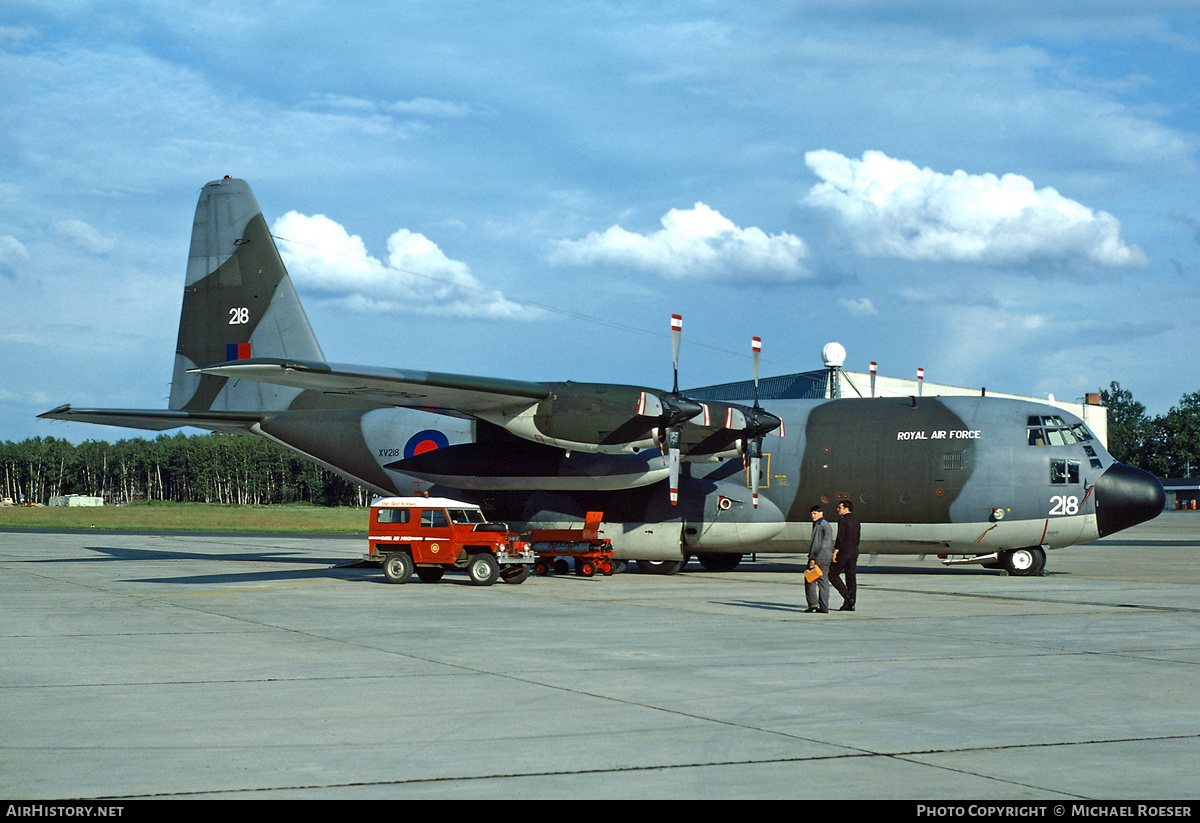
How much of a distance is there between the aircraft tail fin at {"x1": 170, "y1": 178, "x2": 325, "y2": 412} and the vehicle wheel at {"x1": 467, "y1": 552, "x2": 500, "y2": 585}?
9.91 metres

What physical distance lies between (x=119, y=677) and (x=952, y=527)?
19.3m

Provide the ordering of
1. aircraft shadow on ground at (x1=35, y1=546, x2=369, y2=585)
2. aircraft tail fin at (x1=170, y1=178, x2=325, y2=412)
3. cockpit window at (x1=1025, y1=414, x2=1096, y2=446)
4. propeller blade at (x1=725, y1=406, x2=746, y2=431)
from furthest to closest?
aircraft tail fin at (x1=170, y1=178, x2=325, y2=412), cockpit window at (x1=1025, y1=414, x2=1096, y2=446), propeller blade at (x1=725, y1=406, x2=746, y2=431), aircraft shadow on ground at (x1=35, y1=546, x2=369, y2=585)

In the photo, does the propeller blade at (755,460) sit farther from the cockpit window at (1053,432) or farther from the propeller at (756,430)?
the cockpit window at (1053,432)

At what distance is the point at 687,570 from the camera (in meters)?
30.0

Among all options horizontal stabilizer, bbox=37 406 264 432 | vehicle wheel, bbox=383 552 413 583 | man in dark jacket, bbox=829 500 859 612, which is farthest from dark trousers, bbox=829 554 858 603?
horizontal stabilizer, bbox=37 406 264 432

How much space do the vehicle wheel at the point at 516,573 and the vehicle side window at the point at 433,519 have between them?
199 cm

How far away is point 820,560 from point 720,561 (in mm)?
12623

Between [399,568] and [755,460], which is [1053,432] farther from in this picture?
[399,568]

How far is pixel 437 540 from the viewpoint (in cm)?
2270

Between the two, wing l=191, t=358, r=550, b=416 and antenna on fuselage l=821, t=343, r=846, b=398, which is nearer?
wing l=191, t=358, r=550, b=416

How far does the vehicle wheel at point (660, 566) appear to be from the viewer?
2783 centimetres

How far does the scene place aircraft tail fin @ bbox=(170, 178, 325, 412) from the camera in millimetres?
30406

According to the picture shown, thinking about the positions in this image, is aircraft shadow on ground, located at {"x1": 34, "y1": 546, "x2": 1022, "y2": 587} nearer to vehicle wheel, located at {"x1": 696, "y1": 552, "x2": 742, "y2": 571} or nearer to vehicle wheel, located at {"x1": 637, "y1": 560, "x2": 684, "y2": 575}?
vehicle wheel, located at {"x1": 696, "y1": 552, "x2": 742, "y2": 571}

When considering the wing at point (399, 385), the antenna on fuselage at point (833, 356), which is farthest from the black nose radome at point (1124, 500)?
the antenna on fuselage at point (833, 356)
